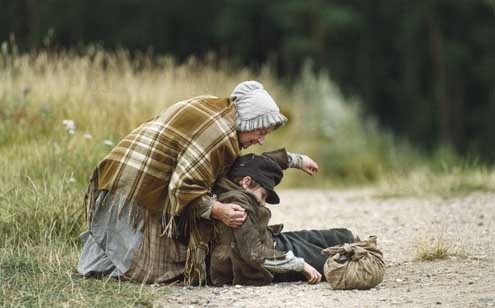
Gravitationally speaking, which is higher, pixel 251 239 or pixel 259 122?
pixel 259 122

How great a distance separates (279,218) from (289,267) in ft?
9.28

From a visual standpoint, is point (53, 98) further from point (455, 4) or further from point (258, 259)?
point (455, 4)

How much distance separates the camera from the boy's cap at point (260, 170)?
5.27 meters

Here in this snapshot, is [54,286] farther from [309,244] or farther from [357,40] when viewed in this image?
[357,40]

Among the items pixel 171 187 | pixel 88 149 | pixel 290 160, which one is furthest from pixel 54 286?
pixel 88 149

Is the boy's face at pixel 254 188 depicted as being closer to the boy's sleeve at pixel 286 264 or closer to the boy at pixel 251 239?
the boy at pixel 251 239

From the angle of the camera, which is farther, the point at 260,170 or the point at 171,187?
the point at 260,170

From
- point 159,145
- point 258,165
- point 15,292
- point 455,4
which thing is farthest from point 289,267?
point 455,4

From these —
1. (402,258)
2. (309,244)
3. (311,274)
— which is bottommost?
(402,258)

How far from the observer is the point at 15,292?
5.05 metres

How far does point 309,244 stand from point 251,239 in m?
0.47

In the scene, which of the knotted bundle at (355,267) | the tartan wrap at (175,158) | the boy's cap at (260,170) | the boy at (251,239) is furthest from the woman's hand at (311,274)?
the tartan wrap at (175,158)

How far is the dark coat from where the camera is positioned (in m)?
5.14

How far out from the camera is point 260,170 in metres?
5.29
